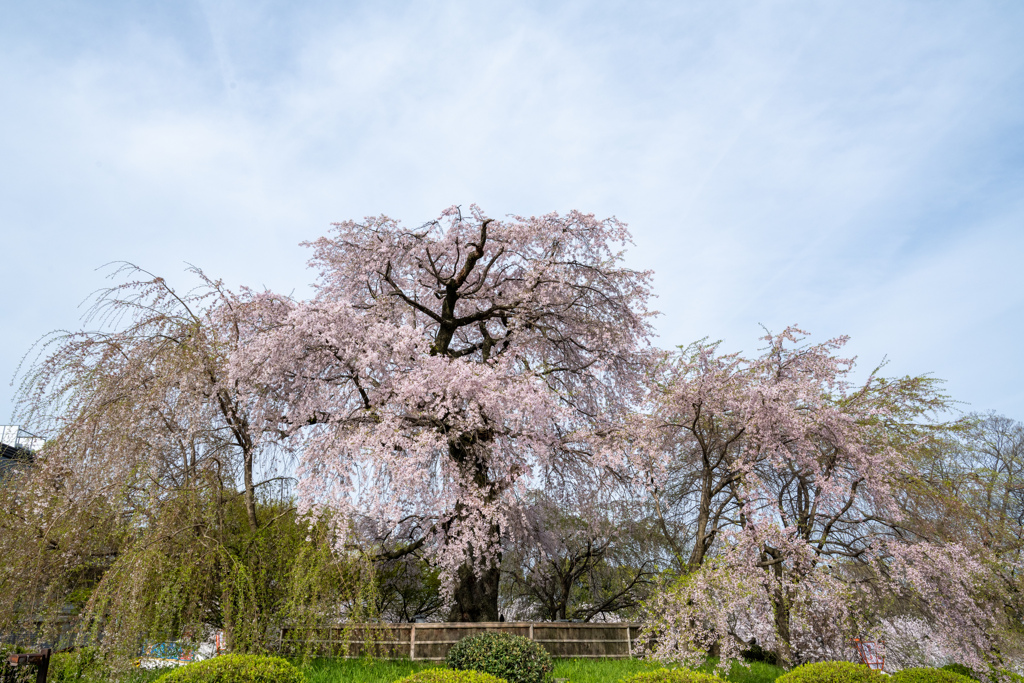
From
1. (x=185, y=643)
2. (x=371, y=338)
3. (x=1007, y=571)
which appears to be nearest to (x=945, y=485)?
(x=1007, y=571)

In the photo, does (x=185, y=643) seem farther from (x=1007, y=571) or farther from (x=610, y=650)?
(x=1007, y=571)

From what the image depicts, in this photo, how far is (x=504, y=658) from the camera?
9.95 meters

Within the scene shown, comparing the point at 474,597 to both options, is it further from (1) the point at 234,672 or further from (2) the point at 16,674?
(2) the point at 16,674

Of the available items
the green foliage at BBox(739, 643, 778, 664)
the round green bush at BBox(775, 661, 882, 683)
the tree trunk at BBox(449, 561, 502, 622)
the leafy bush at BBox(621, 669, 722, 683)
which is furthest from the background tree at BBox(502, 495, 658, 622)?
the leafy bush at BBox(621, 669, 722, 683)

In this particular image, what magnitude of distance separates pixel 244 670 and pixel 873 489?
35.5ft

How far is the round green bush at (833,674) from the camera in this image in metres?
8.65

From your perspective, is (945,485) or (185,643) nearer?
(185,643)

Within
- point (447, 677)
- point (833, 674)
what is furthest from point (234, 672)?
point (833, 674)

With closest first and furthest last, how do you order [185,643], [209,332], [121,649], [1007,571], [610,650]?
[121,649] → [185,643] → [209,332] → [1007,571] → [610,650]

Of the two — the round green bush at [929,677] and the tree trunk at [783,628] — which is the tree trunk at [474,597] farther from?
the round green bush at [929,677]

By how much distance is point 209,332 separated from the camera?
10375 mm

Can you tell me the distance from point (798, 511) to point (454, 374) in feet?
27.1

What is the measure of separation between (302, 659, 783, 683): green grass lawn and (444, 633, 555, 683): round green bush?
1.08 meters

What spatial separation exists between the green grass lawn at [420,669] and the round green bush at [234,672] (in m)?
2.07
